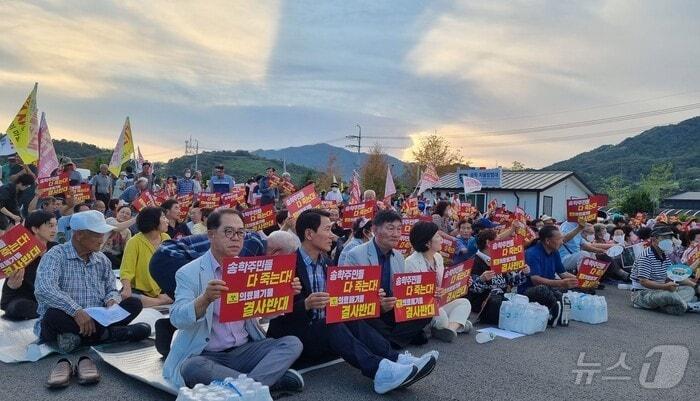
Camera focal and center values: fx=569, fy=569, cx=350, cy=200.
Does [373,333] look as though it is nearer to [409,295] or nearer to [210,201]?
[409,295]

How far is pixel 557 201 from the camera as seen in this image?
131ft

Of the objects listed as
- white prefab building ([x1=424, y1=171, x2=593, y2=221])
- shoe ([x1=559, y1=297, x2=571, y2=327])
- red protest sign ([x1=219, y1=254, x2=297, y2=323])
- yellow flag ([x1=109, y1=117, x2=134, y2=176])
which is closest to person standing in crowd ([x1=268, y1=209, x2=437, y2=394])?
red protest sign ([x1=219, y1=254, x2=297, y2=323])

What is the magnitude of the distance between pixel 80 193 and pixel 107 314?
7.20 m

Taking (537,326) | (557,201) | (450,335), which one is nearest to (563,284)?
(537,326)

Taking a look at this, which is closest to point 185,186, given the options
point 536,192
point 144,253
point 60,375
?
point 144,253

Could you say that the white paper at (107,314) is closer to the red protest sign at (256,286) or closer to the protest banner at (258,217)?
the red protest sign at (256,286)

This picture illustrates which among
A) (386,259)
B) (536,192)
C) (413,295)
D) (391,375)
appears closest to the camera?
(391,375)

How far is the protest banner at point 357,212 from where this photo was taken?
11.3 metres

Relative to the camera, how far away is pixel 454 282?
6.58m

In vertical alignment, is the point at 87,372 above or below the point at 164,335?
below

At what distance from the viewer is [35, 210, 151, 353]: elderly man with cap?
5.32 metres

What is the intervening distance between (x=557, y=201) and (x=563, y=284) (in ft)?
111

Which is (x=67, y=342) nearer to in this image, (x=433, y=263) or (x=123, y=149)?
(x=433, y=263)

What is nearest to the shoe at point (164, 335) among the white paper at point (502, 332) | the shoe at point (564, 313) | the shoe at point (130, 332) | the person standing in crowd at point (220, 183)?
the shoe at point (130, 332)
